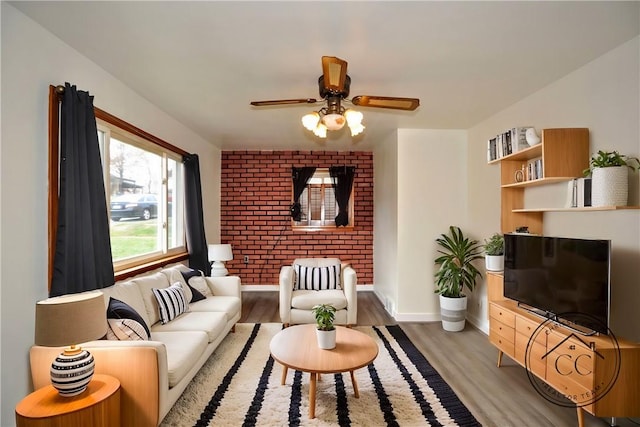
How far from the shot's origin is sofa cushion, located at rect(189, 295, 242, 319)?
3211 millimetres

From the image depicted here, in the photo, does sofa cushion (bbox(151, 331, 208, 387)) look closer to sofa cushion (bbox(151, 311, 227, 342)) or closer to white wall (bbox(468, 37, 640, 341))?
sofa cushion (bbox(151, 311, 227, 342))

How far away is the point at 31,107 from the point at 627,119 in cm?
374

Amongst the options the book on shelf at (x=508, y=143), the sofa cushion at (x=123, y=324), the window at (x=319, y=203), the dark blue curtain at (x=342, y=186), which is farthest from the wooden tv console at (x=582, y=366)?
the window at (x=319, y=203)

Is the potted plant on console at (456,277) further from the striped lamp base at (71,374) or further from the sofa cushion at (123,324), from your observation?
the striped lamp base at (71,374)

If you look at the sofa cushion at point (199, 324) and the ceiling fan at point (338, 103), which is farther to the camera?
the sofa cushion at point (199, 324)

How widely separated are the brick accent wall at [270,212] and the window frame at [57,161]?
1.88 metres

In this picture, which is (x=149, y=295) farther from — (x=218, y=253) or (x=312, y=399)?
(x=312, y=399)

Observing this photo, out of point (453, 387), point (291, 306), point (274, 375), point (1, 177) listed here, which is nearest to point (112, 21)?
point (1, 177)

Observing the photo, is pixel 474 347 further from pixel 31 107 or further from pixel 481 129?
pixel 31 107

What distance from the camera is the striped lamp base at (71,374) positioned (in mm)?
1620

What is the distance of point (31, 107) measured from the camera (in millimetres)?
1913

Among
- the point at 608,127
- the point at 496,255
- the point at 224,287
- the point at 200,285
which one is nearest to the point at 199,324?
the point at 200,285

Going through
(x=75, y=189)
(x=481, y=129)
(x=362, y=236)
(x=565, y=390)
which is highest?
(x=481, y=129)

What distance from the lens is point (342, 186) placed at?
5578mm
